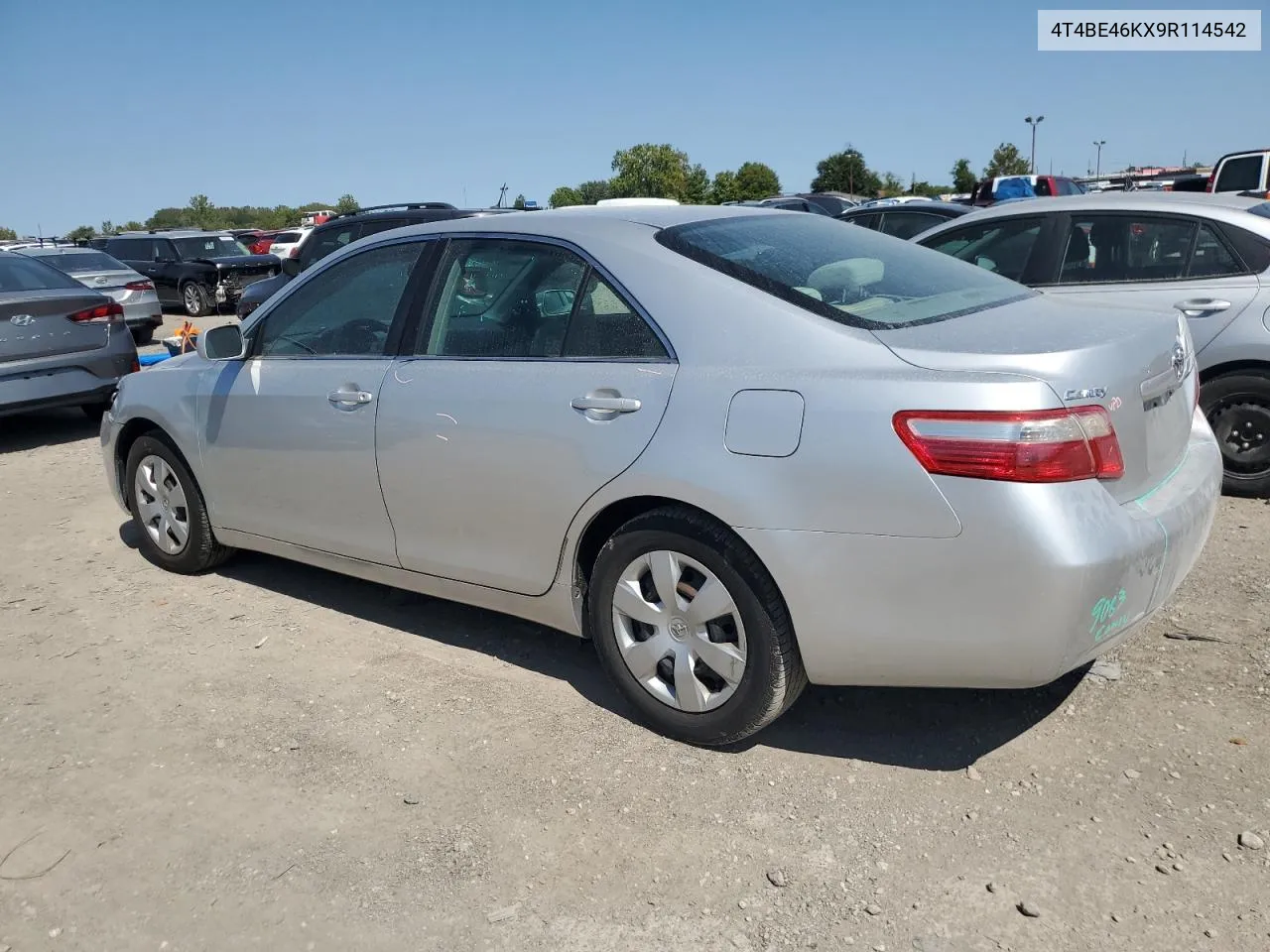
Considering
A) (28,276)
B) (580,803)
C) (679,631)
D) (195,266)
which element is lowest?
(580,803)

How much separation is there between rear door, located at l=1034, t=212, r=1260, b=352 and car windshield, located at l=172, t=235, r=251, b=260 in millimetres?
16180

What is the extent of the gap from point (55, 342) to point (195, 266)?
10492 mm

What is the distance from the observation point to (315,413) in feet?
14.0

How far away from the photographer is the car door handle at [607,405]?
3.33 m

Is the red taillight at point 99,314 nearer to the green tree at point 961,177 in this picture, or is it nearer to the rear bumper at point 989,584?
the rear bumper at point 989,584

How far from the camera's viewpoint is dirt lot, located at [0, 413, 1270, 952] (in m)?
2.66

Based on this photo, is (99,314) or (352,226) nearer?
(99,314)

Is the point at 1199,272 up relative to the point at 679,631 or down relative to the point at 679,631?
up

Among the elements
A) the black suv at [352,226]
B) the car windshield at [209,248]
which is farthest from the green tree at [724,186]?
the black suv at [352,226]

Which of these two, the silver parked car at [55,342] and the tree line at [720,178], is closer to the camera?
the silver parked car at [55,342]

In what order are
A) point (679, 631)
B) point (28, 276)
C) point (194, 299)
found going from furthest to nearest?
1. point (194, 299)
2. point (28, 276)
3. point (679, 631)

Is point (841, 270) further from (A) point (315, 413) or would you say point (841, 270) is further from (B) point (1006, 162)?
(B) point (1006, 162)

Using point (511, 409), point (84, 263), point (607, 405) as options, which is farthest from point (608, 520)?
point (84, 263)

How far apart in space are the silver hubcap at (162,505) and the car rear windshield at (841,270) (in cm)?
283
